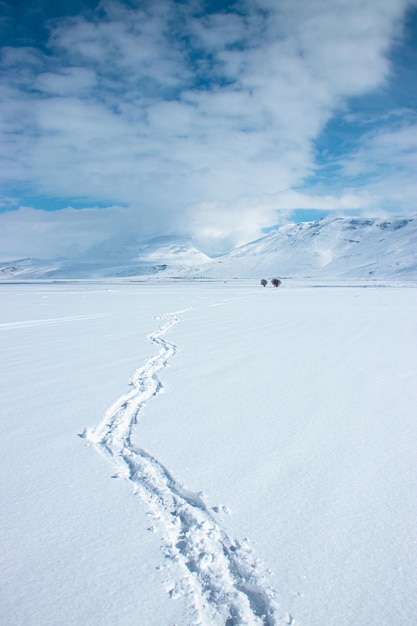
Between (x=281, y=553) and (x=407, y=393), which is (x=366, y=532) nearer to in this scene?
(x=281, y=553)

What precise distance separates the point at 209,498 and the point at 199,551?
1.59 ft

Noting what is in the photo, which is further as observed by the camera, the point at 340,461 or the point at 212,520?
the point at 340,461

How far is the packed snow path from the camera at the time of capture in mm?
1849

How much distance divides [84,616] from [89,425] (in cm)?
228

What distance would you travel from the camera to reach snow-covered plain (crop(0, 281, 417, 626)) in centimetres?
191

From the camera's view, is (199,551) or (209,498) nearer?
(199,551)

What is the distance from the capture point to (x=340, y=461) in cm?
322

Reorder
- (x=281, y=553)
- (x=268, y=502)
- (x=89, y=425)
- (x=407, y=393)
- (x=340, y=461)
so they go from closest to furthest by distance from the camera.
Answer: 1. (x=281, y=553)
2. (x=268, y=502)
3. (x=340, y=461)
4. (x=89, y=425)
5. (x=407, y=393)

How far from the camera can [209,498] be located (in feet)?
8.81

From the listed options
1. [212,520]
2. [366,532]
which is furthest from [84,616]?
[366,532]

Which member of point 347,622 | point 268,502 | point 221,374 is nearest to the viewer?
point 347,622

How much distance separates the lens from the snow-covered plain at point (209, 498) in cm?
191

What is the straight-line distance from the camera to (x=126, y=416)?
13.8 feet

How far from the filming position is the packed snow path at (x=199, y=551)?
72.8 inches
